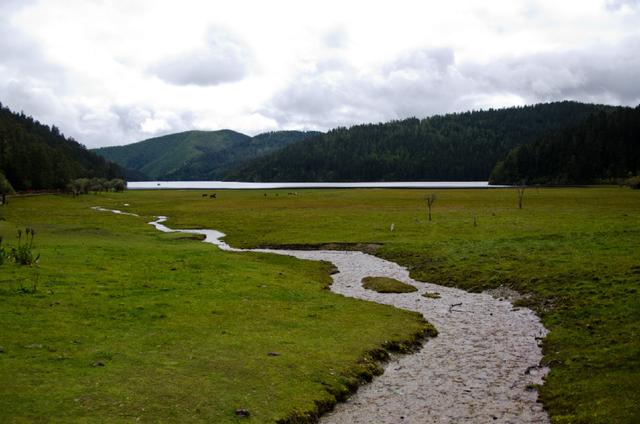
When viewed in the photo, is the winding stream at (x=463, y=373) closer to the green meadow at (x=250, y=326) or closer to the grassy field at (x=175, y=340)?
the green meadow at (x=250, y=326)

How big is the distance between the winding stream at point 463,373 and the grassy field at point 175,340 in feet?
4.17

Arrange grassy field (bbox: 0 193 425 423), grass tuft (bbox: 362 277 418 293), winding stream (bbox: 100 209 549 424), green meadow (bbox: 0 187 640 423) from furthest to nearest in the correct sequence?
grass tuft (bbox: 362 277 418 293) < winding stream (bbox: 100 209 549 424) < green meadow (bbox: 0 187 640 423) < grassy field (bbox: 0 193 425 423)

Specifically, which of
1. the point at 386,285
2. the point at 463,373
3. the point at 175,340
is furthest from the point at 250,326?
the point at 386,285

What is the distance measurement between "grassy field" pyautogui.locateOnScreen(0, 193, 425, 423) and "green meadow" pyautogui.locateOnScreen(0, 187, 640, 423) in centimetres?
8

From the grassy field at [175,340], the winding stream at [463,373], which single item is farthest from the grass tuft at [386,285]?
the grassy field at [175,340]

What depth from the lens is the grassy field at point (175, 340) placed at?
50.7ft

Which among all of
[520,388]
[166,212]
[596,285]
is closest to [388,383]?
[520,388]

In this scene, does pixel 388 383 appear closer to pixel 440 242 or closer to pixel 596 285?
pixel 596 285

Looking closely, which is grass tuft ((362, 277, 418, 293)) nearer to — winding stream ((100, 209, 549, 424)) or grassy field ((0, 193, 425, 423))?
winding stream ((100, 209, 549, 424))

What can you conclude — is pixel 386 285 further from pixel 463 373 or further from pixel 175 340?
pixel 175 340

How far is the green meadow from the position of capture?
15891 millimetres

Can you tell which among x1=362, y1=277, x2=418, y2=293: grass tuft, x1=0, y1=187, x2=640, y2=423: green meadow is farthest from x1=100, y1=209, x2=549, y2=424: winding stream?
x1=362, y1=277, x2=418, y2=293: grass tuft

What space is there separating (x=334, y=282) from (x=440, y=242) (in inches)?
736

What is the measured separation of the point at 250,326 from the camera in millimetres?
24531
